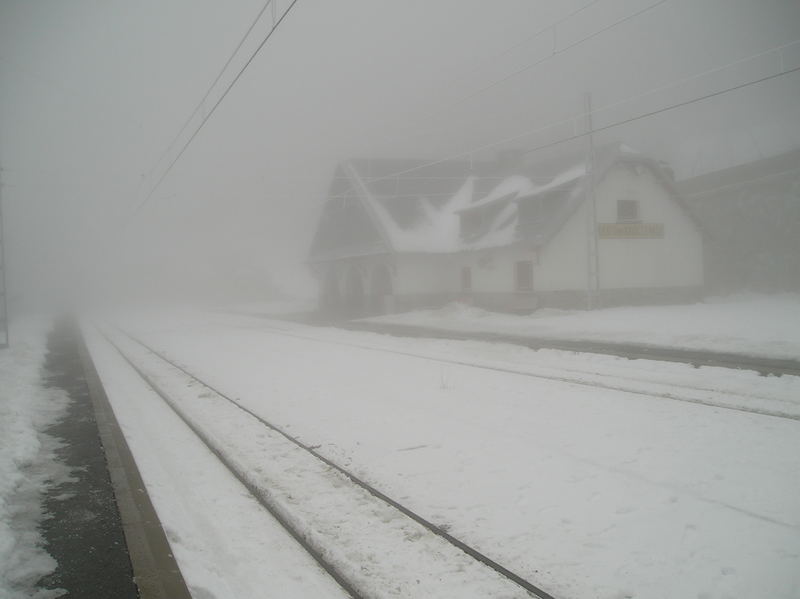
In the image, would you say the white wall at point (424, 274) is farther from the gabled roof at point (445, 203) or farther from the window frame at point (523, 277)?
the window frame at point (523, 277)

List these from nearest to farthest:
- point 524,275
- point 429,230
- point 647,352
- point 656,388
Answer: point 656,388 → point 647,352 → point 524,275 → point 429,230

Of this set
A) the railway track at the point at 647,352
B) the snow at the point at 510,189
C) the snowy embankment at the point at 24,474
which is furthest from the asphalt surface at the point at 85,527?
the snow at the point at 510,189

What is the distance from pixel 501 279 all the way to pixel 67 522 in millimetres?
24453

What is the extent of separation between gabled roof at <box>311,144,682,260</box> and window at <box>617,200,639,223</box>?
79.6 inches

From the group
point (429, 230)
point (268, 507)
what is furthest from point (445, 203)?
point (268, 507)

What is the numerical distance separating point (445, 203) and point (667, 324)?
66.4ft

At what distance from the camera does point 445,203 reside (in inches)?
1374

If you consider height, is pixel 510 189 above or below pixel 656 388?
above

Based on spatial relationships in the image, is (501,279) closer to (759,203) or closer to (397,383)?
(759,203)

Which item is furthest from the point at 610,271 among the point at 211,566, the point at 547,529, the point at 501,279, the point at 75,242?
the point at 75,242

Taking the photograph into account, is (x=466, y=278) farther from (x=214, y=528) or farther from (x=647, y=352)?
(x=214, y=528)

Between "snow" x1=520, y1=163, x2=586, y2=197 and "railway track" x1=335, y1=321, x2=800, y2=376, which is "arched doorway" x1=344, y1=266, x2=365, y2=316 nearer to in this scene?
"snow" x1=520, y1=163, x2=586, y2=197

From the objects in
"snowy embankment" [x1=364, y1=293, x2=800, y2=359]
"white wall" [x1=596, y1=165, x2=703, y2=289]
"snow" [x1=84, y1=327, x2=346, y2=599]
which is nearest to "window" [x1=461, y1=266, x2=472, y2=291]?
"snowy embankment" [x1=364, y1=293, x2=800, y2=359]

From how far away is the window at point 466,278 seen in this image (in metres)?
30.1
